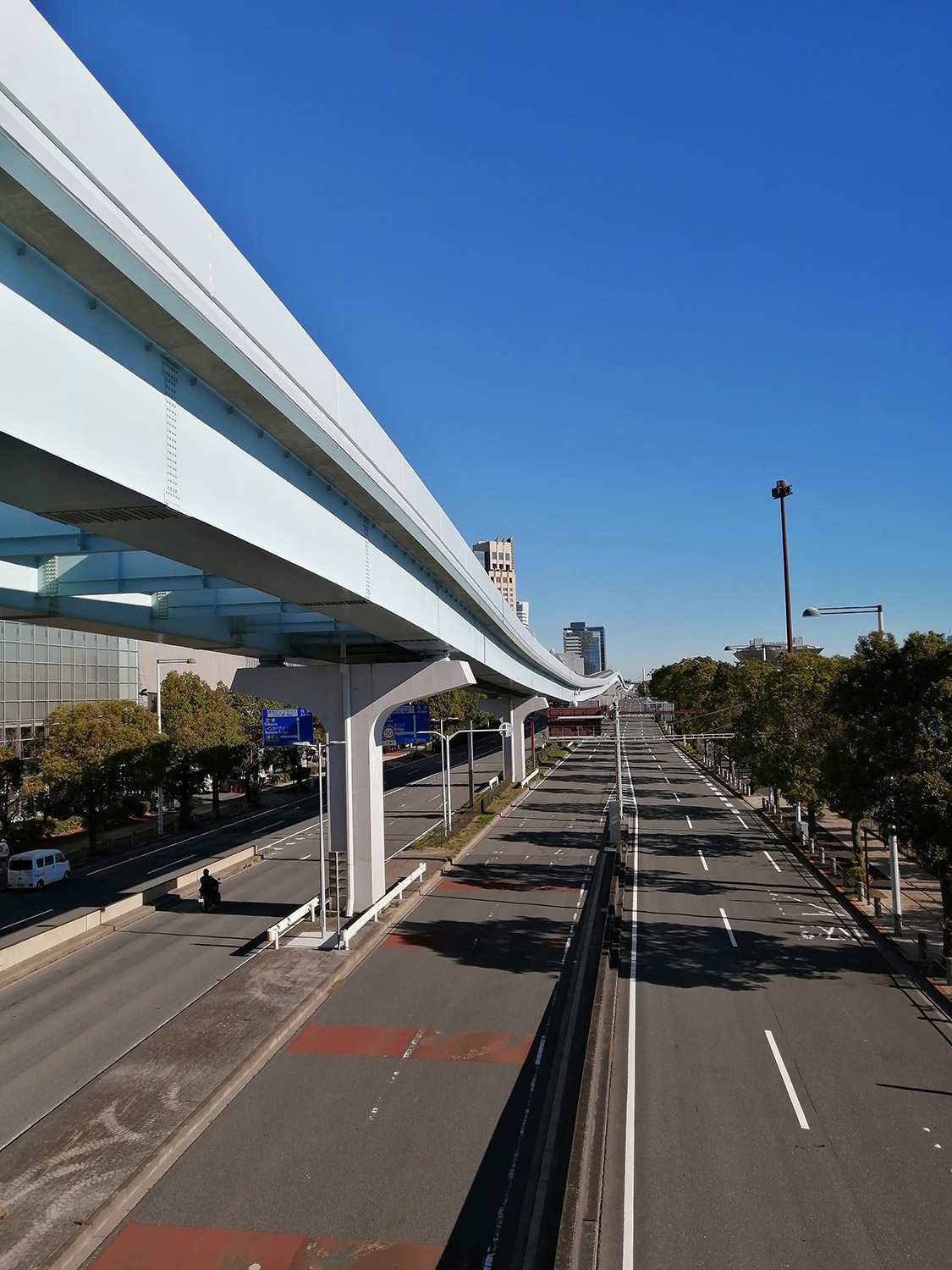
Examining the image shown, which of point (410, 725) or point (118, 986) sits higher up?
point (410, 725)

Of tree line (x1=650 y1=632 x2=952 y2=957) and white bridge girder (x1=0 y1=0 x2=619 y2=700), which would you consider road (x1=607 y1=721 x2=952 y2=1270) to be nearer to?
tree line (x1=650 y1=632 x2=952 y2=957)

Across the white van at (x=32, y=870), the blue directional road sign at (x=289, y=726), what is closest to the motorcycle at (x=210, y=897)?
the blue directional road sign at (x=289, y=726)

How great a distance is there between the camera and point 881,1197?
30.7 ft

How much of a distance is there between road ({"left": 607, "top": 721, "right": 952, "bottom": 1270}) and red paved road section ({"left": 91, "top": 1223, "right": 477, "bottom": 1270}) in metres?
2.14

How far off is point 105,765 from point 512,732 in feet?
96.3

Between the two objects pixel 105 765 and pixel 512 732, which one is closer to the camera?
pixel 105 765

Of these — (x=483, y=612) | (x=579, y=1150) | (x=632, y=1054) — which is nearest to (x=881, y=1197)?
(x=579, y=1150)

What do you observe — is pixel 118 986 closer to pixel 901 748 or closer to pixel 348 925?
pixel 348 925

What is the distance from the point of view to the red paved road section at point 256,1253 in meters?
8.28

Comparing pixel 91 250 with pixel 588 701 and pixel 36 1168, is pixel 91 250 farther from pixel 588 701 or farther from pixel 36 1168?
pixel 588 701

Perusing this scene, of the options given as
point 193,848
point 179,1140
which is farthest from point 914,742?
point 193,848

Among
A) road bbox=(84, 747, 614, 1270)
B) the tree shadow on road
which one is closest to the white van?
road bbox=(84, 747, 614, 1270)

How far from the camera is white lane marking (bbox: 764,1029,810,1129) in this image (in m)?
11.2

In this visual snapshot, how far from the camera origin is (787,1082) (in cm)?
1245
